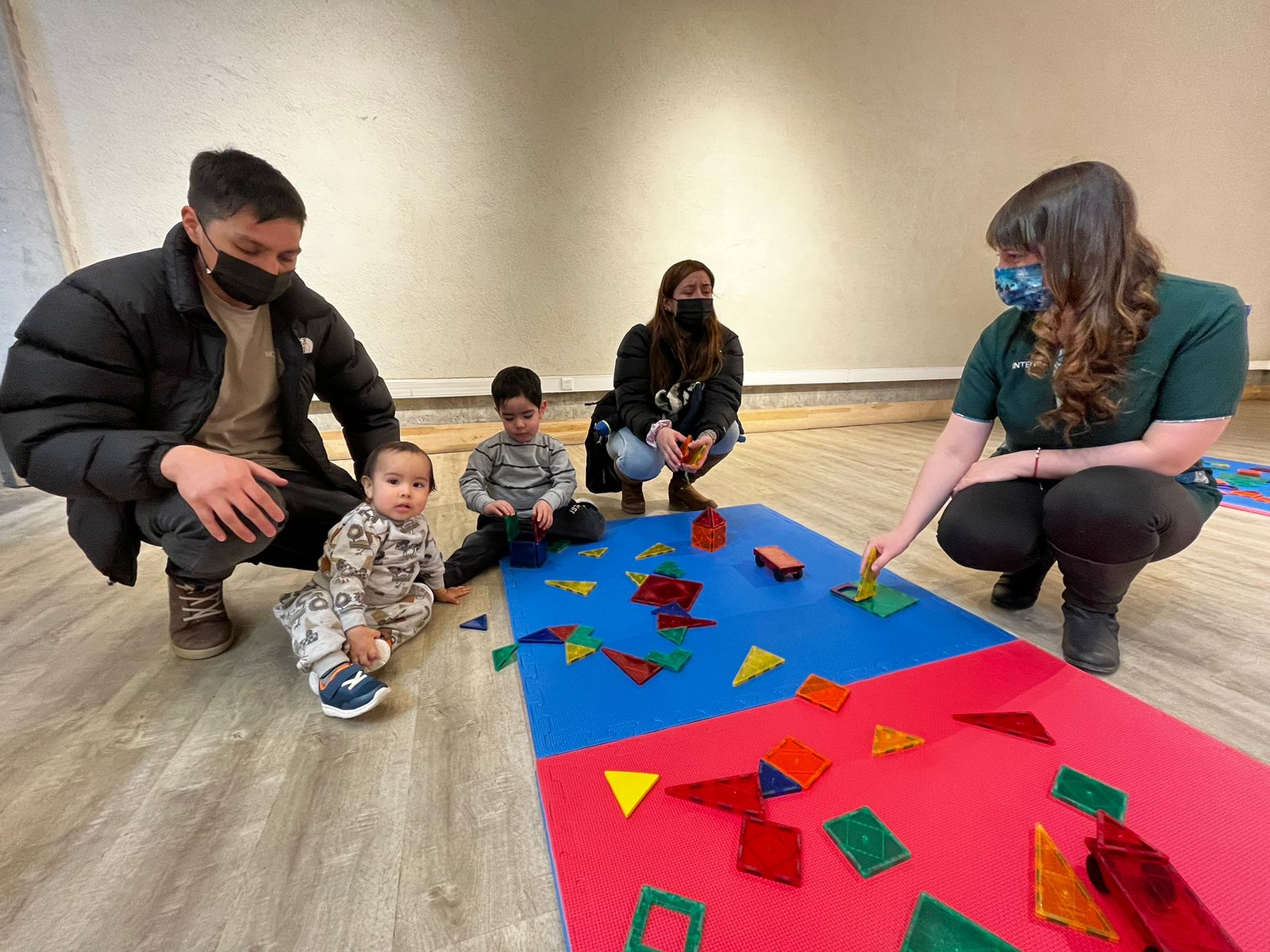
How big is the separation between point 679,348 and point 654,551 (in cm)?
85

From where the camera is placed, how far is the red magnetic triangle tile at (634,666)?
1.25 meters

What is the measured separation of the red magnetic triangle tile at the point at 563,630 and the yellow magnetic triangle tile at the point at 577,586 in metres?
0.19

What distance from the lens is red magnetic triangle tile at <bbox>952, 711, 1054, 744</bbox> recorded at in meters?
1.06

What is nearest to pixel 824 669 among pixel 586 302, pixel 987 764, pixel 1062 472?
pixel 987 764

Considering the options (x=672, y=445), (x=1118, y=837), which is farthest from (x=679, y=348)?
(x=1118, y=837)

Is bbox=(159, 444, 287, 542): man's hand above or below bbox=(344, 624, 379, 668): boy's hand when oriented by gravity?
above

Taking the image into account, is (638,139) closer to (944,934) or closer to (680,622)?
(680,622)

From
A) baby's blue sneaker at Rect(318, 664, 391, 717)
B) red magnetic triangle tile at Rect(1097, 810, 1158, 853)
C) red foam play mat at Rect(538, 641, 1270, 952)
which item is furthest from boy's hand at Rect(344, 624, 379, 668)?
red magnetic triangle tile at Rect(1097, 810, 1158, 853)

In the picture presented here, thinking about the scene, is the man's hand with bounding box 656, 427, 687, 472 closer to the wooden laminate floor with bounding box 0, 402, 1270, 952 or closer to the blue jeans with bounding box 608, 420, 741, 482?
the blue jeans with bounding box 608, 420, 741, 482

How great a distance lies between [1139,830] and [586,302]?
360 centimetres

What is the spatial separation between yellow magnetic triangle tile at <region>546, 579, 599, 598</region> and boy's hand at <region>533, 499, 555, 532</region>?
0.60ft

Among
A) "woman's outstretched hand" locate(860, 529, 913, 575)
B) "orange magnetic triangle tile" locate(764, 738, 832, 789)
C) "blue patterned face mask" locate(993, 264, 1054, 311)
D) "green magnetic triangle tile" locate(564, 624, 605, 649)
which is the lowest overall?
"green magnetic triangle tile" locate(564, 624, 605, 649)

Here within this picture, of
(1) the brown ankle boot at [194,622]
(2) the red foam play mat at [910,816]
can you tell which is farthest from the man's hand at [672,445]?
(1) the brown ankle boot at [194,622]

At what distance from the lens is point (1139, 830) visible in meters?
0.87
